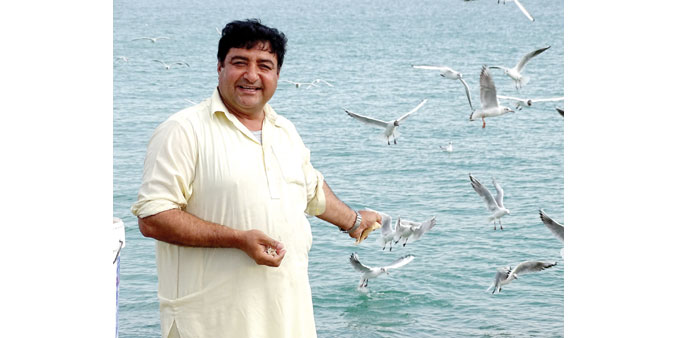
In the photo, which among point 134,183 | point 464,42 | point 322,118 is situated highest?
point 464,42

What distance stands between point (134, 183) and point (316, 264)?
4288mm

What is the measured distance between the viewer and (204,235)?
163 centimetres

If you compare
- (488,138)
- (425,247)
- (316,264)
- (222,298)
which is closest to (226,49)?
(222,298)

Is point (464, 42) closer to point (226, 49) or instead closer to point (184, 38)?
point (184, 38)

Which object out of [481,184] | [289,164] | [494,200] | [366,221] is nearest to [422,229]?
[494,200]

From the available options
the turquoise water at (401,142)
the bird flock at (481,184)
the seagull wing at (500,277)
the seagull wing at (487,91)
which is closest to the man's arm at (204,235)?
the bird flock at (481,184)

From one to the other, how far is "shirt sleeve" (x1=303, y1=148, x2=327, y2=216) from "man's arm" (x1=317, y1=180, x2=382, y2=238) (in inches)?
0.4

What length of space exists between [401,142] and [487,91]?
13517 millimetres

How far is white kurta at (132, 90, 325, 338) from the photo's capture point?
5.35ft

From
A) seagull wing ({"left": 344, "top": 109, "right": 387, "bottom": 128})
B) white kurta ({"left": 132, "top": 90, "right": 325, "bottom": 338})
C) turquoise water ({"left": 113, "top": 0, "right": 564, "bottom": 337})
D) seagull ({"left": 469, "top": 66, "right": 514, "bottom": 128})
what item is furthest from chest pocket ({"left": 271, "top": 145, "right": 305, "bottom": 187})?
turquoise water ({"left": 113, "top": 0, "right": 564, "bottom": 337})

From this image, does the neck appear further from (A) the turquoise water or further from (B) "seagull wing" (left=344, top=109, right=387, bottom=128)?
(A) the turquoise water

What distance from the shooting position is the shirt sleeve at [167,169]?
5.30ft

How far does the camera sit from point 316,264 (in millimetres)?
11258
